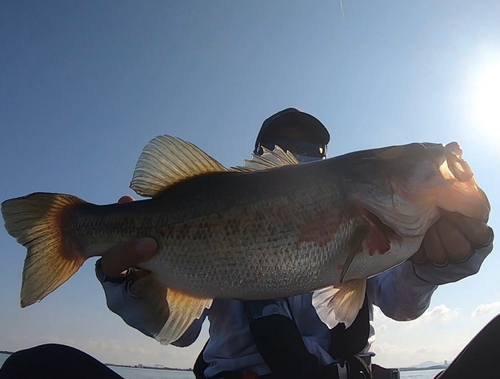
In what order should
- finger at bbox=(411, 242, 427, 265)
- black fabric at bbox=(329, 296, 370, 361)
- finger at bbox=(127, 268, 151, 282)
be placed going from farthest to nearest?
black fabric at bbox=(329, 296, 370, 361), finger at bbox=(127, 268, 151, 282), finger at bbox=(411, 242, 427, 265)

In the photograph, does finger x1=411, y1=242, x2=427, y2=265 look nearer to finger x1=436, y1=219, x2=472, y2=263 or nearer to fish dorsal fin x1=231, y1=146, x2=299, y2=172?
finger x1=436, y1=219, x2=472, y2=263

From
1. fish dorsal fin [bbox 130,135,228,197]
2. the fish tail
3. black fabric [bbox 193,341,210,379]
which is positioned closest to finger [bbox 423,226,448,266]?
fish dorsal fin [bbox 130,135,228,197]

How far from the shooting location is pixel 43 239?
7.80 ft

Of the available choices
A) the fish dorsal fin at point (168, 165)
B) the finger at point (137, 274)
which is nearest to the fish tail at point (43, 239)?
the finger at point (137, 274)

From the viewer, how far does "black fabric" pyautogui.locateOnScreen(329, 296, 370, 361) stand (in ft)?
8.77

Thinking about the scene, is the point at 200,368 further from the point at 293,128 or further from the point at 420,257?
the point at 293,128

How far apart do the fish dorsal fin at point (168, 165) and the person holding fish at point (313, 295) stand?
→ 13 mm

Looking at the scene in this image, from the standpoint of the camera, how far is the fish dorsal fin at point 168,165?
7.90 ft

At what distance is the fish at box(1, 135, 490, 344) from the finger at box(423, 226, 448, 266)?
0.32 ft

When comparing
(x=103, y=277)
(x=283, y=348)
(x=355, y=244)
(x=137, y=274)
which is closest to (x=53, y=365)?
(x=103, y=277)

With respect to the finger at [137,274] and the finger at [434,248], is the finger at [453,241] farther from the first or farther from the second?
the finger at [137,274]

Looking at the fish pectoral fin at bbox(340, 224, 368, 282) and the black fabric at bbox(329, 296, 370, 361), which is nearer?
the fish pectoral fin at bbox(340, 224, 368, 282)

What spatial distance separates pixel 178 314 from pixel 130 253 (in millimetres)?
475

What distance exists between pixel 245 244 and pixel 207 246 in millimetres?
219
